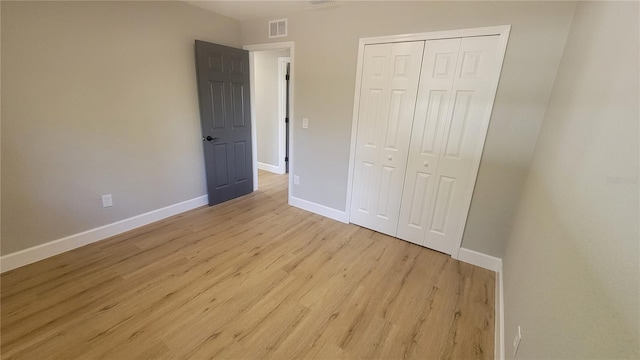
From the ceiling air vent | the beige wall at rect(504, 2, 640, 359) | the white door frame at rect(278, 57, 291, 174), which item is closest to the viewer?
the beige wall at rect(504, 2, 640, 359)

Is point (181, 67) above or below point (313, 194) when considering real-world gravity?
above

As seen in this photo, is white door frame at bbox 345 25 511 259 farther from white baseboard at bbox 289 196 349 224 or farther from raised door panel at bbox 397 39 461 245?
white baseboard at bbox 289 196 349 224

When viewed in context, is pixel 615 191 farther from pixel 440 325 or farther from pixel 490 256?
pixel 490 256

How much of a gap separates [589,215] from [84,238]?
355 centimetres

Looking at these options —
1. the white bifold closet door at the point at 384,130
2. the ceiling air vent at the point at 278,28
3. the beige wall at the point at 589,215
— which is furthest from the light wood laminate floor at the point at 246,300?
the ceiling air vent at the point at 278,28

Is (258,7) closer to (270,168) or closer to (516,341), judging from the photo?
(270,168)

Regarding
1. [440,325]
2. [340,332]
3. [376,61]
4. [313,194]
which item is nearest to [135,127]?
[313,194]

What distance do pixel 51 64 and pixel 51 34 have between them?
0.75ft

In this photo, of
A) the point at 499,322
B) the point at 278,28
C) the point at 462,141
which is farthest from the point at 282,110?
the point at 499,322

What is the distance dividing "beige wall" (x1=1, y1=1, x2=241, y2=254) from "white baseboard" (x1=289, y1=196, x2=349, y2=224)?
4.88 ft

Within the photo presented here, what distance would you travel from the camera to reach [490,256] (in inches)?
92.9

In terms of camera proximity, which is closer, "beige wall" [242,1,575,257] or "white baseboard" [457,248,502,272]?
"beige wall" [242,1,575,257]

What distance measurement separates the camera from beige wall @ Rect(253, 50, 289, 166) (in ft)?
15.2

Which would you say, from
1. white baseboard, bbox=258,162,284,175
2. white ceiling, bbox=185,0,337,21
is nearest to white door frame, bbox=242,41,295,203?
white ceiling, bbox=185,0,337,21
